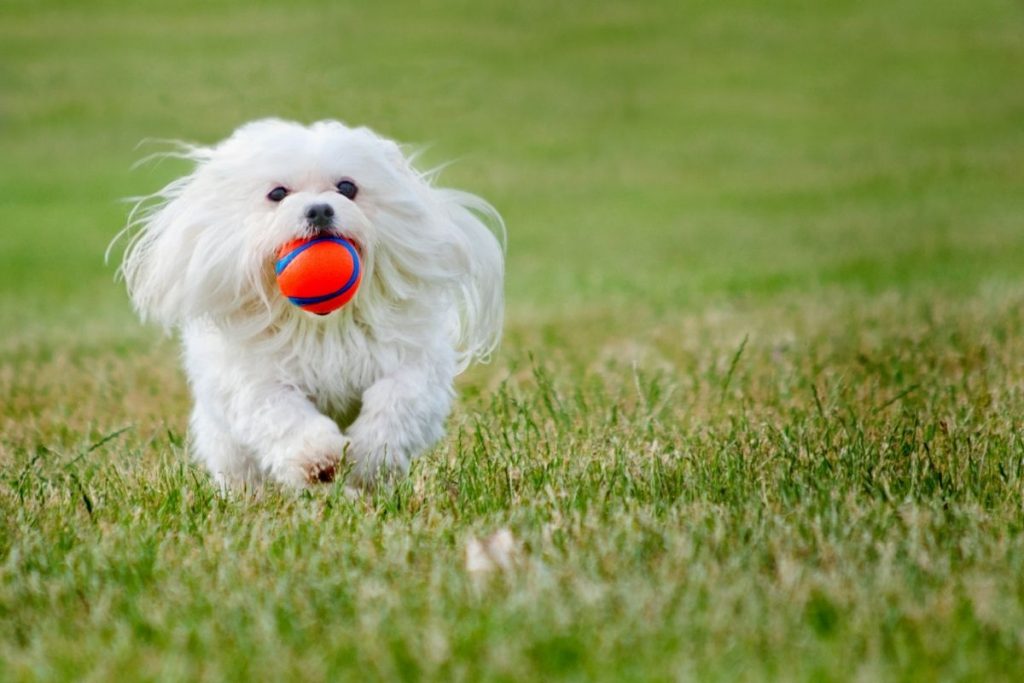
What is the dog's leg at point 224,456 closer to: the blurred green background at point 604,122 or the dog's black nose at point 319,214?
the dog's black nose at point 319,214

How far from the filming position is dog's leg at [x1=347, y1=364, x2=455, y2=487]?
4445 mm

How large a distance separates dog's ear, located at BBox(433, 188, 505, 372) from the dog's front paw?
0.96m

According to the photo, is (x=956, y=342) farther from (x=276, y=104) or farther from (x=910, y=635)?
(x=276, y=104)

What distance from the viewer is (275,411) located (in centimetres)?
446

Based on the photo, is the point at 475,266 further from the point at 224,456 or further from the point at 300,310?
the point at 224,456

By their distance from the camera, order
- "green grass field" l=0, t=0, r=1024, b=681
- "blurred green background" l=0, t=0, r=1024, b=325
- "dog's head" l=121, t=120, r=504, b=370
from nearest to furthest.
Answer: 1. "green grass field" l=0, t=0, r=1024, b=681
2. "dog's head" l=121, t=120, r=504, b=370
3. "blurred green background" l=0, t=0, r=1024, b=325

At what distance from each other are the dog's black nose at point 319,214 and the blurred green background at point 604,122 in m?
5.99

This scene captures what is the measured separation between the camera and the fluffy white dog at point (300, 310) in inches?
176

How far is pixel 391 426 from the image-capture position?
4457 millimetres

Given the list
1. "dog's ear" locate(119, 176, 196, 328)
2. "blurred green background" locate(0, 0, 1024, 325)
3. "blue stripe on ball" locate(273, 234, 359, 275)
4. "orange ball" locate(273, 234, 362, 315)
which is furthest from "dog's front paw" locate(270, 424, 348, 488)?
"blurred green background" locate(0, 0, 1024, 325)

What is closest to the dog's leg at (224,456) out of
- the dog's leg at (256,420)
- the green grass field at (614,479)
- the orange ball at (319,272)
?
the dog's leg at (256,420)

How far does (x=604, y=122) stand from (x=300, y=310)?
21715mm

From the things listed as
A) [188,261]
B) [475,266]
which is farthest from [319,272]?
[475,266]

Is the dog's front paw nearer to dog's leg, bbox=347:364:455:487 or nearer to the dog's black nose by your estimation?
dog's leg, bbox=347:364:455:487
